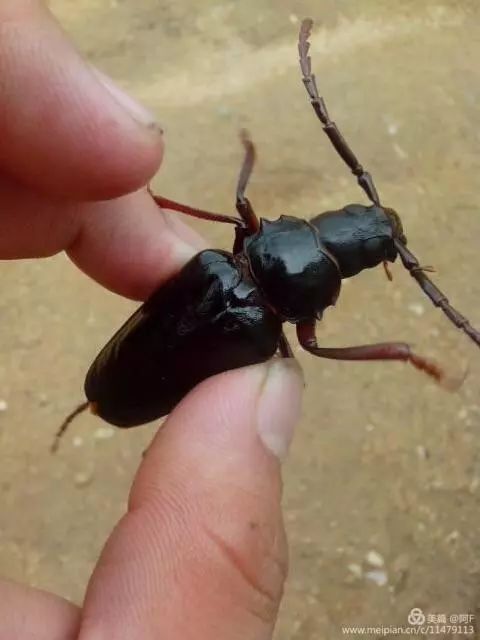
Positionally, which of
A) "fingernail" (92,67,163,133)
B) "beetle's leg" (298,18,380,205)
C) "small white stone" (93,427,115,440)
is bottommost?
"small white stone" (93,427,115,440)

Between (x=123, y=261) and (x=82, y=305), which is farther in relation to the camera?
(x=82, y=305)

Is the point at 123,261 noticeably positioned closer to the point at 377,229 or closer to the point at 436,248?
the point at 377,229

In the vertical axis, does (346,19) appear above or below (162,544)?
below

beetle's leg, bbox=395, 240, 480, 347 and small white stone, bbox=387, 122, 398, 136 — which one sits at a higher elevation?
beetle's leg, bbox=395, 240, 480, 347

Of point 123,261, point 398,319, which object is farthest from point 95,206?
point 398,319

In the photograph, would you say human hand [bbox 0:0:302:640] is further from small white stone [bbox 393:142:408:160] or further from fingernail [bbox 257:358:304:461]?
small white stone [bbox 393:142:408:160]

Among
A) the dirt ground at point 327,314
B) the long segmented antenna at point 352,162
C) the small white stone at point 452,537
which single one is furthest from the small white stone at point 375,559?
the long segmented antenna at point 352,162

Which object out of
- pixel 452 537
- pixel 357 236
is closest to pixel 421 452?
pixel 452 537

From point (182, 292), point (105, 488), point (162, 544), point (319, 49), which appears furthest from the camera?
point (319, 49)

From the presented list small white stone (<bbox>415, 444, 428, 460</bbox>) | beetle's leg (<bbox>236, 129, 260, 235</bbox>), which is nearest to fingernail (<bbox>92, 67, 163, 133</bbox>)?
beetle's leg (<bbox>236, 129, 260, 235</bbox>)
